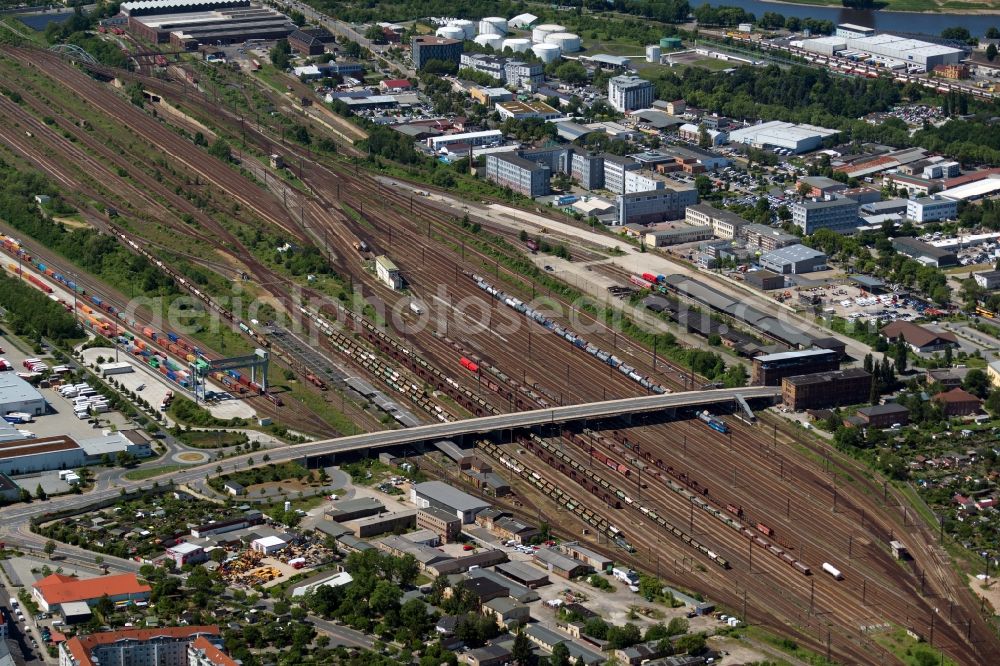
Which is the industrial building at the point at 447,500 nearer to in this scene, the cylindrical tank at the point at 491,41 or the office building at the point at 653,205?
the office building at the point at 653,205

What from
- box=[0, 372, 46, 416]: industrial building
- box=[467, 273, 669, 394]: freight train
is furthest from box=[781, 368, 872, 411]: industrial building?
box=[0, 372, 46, 416]: industrial building

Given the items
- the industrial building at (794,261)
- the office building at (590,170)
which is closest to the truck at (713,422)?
the industrial building at (794,261)

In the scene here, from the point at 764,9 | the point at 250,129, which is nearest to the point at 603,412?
the point at 250,129

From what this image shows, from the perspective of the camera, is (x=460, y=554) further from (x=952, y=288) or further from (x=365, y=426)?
(x=952, y=288)

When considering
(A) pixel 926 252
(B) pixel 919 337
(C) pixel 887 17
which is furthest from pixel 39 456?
(C) pixel 887 17

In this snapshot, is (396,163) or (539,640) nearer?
(539,640)

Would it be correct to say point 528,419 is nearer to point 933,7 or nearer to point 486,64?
point 486,64

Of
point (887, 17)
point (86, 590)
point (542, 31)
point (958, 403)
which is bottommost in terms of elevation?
point (887, 17)
